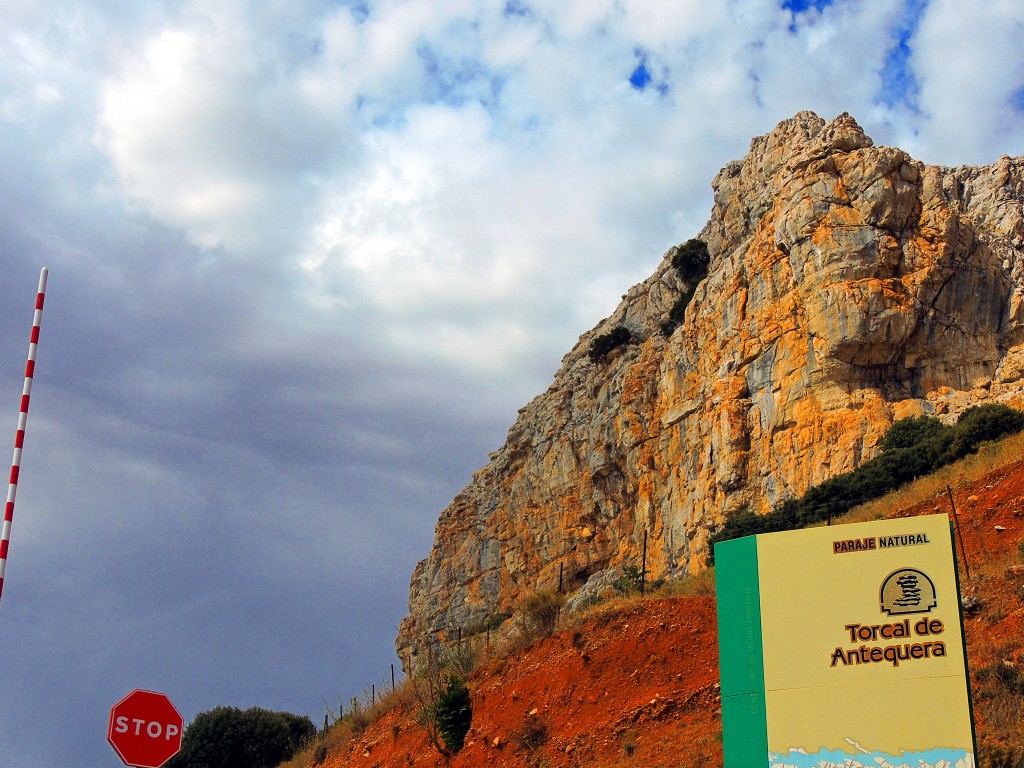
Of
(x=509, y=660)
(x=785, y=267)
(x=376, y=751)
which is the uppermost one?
(x=785, y=267)

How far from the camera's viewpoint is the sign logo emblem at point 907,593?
56.1 ft

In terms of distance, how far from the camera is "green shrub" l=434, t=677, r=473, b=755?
31.1 meters

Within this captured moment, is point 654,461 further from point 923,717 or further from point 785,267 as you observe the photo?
point 923,717

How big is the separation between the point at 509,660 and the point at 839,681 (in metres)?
16.3

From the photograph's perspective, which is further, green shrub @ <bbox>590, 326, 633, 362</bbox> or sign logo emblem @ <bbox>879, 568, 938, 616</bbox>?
green shrub @ <bbox>590, 326, 633, 362</bbox>

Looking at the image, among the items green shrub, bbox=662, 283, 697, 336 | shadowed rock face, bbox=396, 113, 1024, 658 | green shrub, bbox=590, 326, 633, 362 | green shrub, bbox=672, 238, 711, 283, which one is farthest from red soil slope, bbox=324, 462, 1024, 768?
green shrub, bbox=590, 326, 633, 362

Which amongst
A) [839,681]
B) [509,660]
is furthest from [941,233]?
[839,681]

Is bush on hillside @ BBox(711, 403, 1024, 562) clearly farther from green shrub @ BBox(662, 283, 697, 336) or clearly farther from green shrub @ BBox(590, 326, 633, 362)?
green shrub @ BBox(590, 326, 633, 362)

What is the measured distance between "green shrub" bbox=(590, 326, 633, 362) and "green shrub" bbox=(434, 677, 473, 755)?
38372 mm

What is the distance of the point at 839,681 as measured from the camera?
17.4 m

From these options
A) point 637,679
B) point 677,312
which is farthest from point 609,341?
point 637,679

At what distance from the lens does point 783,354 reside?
162 feet

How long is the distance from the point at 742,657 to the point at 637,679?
1071 centimetres

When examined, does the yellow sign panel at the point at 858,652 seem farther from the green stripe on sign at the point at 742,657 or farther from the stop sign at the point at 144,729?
the stop sign at the point at 144,729
